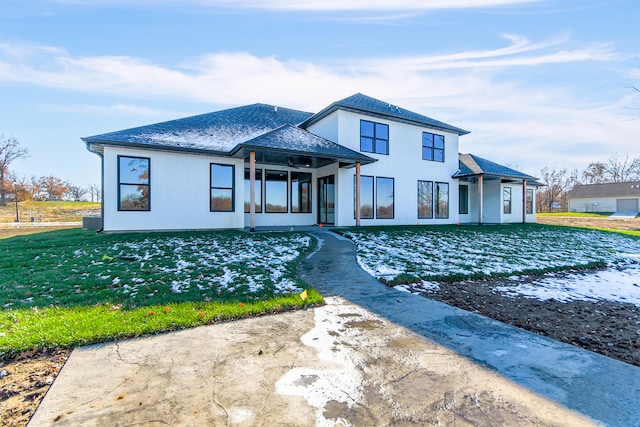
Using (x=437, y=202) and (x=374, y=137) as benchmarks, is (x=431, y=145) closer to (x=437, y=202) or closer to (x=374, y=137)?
(x=437, y=202)

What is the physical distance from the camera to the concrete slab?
6.40ft

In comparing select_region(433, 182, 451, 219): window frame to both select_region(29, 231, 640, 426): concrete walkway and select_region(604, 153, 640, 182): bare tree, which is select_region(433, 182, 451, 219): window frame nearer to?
select_region(29, 231, 640, 426): concrete walkway

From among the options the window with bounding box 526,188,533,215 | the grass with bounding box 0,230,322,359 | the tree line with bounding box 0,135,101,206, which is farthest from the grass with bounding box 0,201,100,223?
the window with bounding box 526,188,533,215

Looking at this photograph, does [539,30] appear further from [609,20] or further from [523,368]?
[523,368]

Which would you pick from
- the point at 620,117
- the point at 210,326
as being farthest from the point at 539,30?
the point at 210,326

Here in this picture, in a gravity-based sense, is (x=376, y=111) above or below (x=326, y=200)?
above

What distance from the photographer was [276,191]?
14539 mm

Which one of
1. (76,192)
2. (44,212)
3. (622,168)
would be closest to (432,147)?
(44,212)

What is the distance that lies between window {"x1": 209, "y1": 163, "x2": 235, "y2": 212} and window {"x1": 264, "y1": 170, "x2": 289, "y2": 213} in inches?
81.4

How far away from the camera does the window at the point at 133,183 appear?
35.7 ft

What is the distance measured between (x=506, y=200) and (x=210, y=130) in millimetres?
19122

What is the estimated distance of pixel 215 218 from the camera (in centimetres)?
1225

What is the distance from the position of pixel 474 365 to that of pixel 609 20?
38.6 ft

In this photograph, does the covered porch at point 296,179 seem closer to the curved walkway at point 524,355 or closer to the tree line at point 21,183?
the curved walkway at point 524,355
